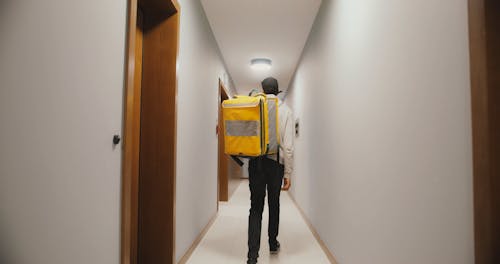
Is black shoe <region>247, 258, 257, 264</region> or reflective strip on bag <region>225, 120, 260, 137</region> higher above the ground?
reflective strip on bag <region>225, 120, 260, 137</region>

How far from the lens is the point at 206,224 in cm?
299

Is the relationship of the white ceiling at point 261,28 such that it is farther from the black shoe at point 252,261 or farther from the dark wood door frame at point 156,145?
the black shoe at point 252,261

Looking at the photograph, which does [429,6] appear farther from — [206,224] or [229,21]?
[206,224]

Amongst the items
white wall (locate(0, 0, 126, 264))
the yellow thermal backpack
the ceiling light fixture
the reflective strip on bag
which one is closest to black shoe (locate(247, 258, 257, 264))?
the yellow thermal backpack

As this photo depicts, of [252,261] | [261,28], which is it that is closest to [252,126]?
[252,261]

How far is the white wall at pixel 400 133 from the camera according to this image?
0.82 m

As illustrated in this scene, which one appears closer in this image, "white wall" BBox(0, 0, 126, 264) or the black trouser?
"white wall" BBox(0, 0, 126, 264)

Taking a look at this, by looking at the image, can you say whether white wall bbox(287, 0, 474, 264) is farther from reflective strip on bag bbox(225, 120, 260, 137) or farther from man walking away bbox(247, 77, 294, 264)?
reflective strip on bag bbox(225, 120, 260, 137)

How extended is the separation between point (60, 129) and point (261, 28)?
2.87 metres

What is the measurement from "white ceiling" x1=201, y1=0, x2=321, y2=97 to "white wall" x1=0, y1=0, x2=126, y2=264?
1.94 metres

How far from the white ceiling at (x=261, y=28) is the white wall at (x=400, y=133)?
767mm

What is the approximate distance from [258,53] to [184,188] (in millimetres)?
2682

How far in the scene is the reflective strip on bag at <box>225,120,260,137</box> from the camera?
6.79 feet

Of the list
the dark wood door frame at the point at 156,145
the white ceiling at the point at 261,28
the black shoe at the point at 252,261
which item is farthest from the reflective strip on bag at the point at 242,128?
the white ceiling at the point at 261,28
